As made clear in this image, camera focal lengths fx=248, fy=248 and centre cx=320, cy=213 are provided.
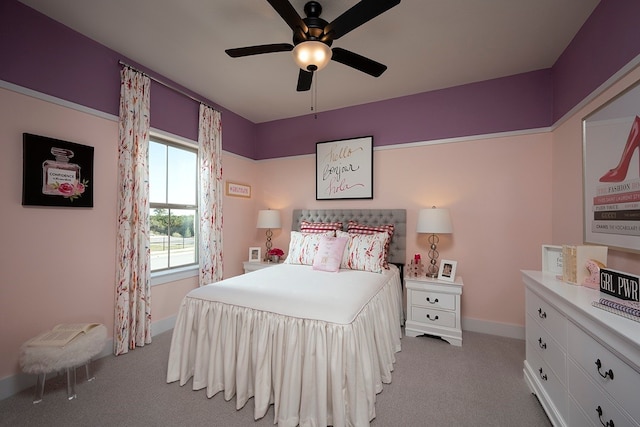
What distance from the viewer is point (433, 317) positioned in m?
2.66

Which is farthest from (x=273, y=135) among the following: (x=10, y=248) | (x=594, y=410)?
(x=594, y=410)

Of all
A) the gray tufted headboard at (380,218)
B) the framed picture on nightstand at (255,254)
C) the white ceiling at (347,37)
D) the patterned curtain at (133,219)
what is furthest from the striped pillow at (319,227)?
the patterned curtain at (133,219)

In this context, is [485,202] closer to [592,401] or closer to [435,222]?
[435,222]

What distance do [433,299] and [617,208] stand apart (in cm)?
159

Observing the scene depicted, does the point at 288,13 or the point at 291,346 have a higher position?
the point at 288,13

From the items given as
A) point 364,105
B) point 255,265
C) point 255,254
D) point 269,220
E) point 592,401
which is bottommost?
point 592,401

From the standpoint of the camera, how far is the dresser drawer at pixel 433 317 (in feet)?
8.48

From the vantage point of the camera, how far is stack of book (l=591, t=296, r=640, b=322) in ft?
3.52

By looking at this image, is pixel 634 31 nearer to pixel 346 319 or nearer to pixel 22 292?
pixel 346 319

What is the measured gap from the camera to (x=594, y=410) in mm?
1152

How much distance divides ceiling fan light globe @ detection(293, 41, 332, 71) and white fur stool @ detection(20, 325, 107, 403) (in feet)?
8.39

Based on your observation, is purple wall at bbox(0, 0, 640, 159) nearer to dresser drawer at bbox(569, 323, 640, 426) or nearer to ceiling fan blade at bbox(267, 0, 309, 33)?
dresser drawer at bbox(569, 323, 640, 426)

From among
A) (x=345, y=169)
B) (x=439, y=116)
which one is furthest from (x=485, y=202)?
(x=345, y=169)

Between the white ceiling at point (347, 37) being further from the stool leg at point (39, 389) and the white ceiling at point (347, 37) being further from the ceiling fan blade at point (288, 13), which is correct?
the stool leg at point (39, 389)
